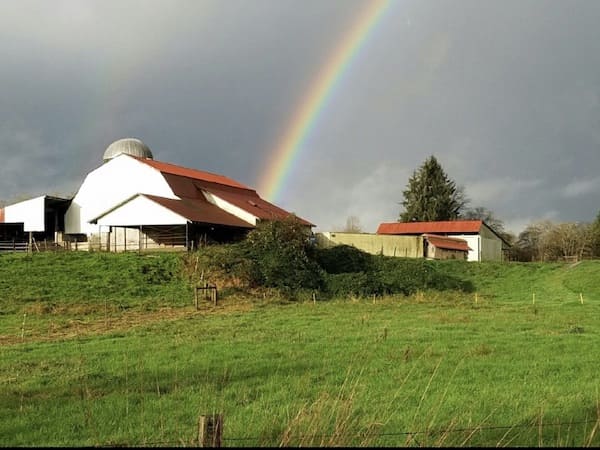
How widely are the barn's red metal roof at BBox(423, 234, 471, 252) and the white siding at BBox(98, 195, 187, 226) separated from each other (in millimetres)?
27444

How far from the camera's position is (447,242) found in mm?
59531

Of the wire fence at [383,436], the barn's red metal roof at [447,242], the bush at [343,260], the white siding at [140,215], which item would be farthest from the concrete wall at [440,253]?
the wire fence at [383,436]

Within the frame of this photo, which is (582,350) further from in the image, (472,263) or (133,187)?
(133,187)

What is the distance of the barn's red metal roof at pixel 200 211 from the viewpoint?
4234 cm

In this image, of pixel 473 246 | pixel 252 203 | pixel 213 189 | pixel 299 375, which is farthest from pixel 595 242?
pixel 299 375

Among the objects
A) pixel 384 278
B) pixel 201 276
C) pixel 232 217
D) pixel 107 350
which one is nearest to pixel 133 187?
pixel 232 217

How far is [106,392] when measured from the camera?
29.4ft

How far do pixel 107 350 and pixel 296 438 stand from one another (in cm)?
881

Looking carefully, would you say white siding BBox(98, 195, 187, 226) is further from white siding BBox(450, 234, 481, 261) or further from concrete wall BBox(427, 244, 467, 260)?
white siding BBox(450, 234, 481, 261)

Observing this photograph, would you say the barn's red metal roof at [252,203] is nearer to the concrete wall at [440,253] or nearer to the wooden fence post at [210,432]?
the concrete wall at [440,253]

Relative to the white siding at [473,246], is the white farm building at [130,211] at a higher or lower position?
higher

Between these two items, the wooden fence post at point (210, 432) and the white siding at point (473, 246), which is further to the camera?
the white siding at point (473, 246)

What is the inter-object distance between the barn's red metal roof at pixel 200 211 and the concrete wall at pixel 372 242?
1003cm

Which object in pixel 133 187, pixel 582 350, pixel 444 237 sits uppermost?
pixel 133 187
